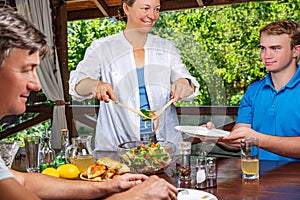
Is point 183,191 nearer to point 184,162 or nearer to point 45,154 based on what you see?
point 184,162

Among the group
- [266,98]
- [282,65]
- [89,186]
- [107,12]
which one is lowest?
[89,186]

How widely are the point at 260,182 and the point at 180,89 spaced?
0.74m

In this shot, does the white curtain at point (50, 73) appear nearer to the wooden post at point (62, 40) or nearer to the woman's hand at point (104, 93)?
the wooden post at point (62, 40)

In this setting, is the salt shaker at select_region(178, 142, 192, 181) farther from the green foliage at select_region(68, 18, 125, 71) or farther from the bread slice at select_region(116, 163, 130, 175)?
the green foliage at select_region(68, 18, 125, 71)

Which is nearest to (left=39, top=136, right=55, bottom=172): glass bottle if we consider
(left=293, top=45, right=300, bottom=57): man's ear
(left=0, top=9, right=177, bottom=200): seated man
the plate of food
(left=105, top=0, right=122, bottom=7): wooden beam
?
the plate of food

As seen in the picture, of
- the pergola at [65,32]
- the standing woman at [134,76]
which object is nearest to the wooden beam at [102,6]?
the pergola at [65,32]

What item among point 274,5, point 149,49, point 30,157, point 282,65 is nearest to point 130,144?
point 30,157

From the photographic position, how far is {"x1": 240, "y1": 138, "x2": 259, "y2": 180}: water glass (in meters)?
1.70

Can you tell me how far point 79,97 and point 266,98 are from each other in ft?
3.10

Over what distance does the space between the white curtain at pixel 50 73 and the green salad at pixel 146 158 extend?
8.08ft

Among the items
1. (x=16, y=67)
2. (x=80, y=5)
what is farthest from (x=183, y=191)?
(x=80, y=5)

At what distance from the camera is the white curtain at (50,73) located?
162 inches

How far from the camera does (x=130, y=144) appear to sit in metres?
1.95

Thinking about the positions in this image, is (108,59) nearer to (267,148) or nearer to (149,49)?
(149,49)
